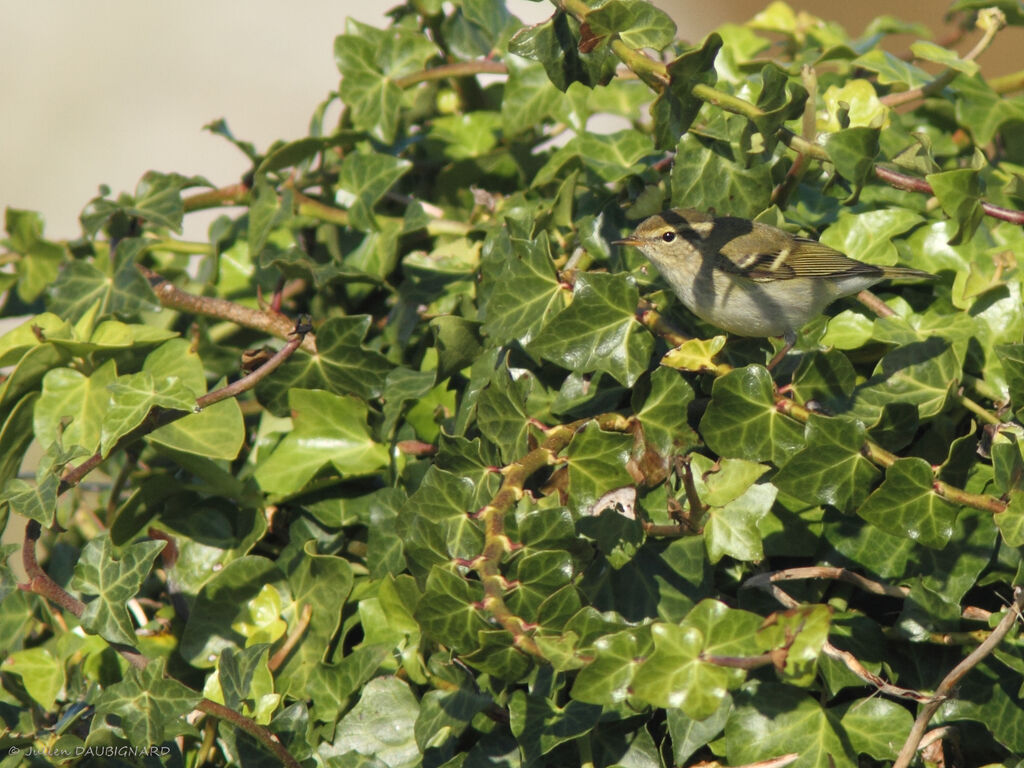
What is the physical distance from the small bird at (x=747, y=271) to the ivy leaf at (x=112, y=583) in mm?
1004

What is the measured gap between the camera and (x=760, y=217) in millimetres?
1872

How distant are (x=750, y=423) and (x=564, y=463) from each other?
0.99 ft

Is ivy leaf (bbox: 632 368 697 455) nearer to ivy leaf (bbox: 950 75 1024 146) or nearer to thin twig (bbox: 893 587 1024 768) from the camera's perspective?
thin twig (bbox: 893 587 1024 768)

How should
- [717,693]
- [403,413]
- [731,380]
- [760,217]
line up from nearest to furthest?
1. [717,693]
2. [731,380]
3. [760,217]
4. [403,413]

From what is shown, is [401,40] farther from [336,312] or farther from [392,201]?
[336,312]

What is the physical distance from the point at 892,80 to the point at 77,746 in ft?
6.44

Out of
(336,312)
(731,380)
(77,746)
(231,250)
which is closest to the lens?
(731,380)

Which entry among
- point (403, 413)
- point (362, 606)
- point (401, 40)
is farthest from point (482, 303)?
point (401, 40)

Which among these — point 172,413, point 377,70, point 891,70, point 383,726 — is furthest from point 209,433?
point 891,70

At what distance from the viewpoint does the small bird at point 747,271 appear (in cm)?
192

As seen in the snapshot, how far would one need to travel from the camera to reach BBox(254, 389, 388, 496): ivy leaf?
6.41ft

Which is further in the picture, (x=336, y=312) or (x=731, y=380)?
(x=336, y=312)

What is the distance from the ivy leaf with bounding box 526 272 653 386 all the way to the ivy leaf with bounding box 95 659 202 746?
2.50 feet

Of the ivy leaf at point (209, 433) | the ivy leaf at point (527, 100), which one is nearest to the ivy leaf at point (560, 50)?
the ivy leaf at point (527, 100)
